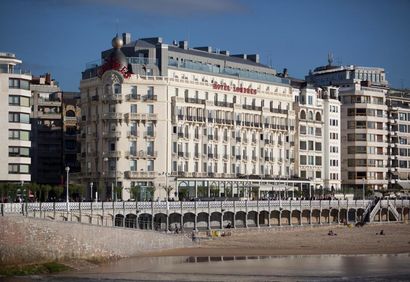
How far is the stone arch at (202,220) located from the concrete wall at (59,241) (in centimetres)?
2576

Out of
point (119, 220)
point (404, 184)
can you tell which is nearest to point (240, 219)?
point (119, 220)

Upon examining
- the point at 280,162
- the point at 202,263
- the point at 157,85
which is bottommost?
the point at 202,263

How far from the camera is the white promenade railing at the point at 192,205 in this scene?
9256 centimetres

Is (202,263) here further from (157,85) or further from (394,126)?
(394,126)

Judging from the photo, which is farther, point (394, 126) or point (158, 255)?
point (394, 126)

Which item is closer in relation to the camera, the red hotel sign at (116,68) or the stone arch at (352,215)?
the red hotel sign at (116,68)

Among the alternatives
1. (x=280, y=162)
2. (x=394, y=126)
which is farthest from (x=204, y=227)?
(x=394, y=126)

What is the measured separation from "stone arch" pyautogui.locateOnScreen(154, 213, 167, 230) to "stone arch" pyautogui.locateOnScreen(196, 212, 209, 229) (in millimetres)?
4594

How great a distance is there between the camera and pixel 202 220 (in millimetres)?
117500

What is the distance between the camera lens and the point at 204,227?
117 m

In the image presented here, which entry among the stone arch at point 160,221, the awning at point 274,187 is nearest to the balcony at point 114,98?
the awning at point 274,187

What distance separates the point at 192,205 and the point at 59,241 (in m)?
34.1

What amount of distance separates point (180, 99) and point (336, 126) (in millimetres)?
39464

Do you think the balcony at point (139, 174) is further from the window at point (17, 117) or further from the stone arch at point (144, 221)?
the stone arch at point (144, 221)
